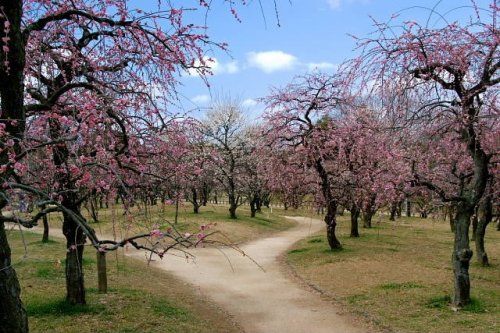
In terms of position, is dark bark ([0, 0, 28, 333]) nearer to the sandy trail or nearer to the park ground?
the park ground

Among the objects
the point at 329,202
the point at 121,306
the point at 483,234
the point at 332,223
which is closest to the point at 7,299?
the point at 121,306

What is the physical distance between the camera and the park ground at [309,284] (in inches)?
314

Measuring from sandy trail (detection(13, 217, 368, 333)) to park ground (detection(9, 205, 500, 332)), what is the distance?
1.29ft

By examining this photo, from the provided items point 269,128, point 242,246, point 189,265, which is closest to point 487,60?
point 269,128

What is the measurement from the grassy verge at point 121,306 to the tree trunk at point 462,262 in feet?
14.6

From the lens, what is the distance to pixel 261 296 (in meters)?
11.1

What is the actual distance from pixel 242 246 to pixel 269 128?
6398 mm

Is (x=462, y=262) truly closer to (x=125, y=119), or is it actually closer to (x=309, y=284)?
(x=309, y=284)

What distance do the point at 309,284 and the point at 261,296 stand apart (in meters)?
1.86

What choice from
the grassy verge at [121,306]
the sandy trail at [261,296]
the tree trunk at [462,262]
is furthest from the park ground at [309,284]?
the sandy trail at [261,296]

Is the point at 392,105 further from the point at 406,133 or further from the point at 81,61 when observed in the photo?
the point at 81,61

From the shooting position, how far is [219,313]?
9.70 meters

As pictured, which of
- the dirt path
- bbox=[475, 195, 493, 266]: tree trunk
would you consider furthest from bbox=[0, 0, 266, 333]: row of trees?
bbox=[475, 195, 493, 266]: tree trunk

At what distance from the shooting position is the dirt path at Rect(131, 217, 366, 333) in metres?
8.66
